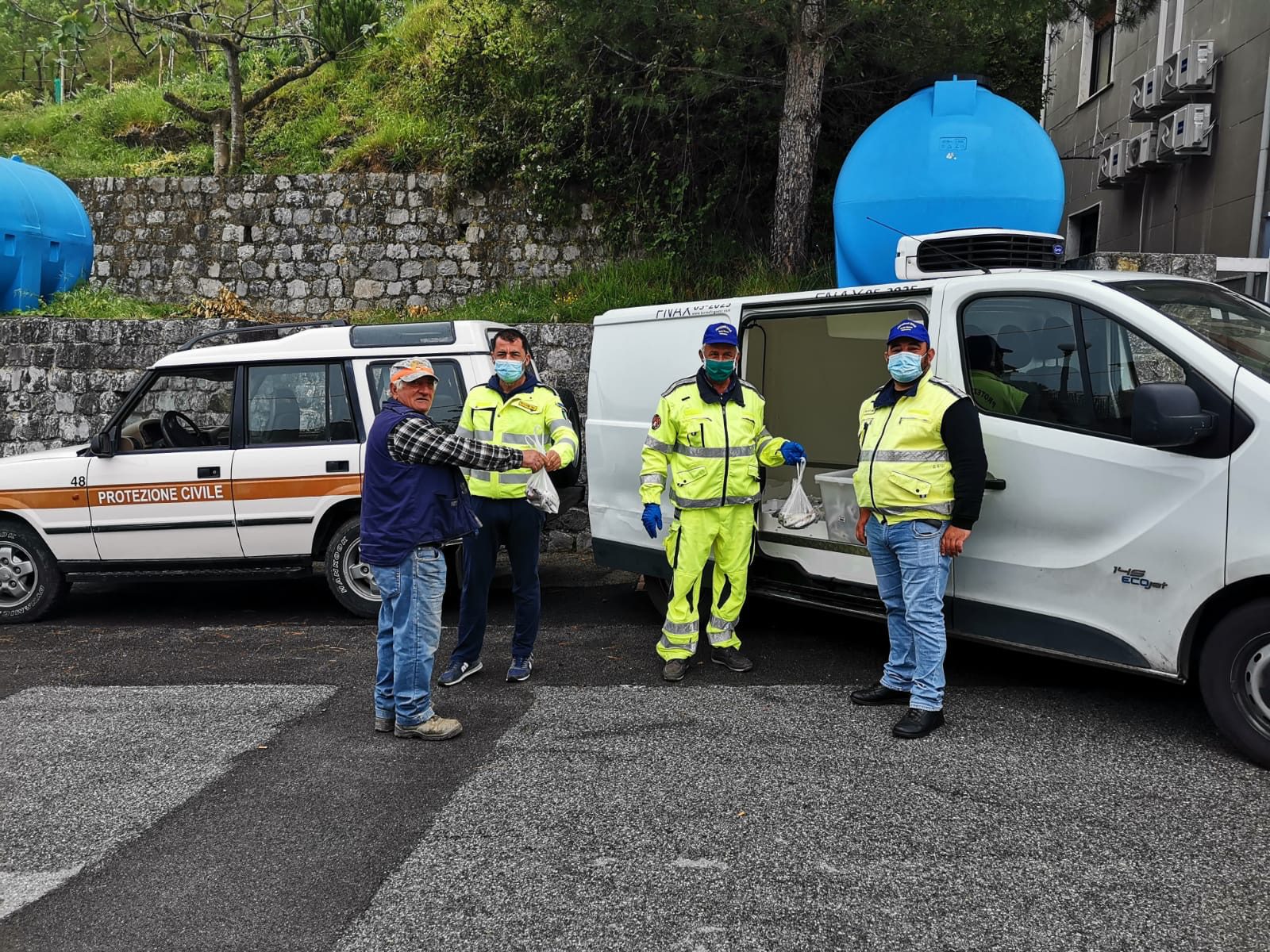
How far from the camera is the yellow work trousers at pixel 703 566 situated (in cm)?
561

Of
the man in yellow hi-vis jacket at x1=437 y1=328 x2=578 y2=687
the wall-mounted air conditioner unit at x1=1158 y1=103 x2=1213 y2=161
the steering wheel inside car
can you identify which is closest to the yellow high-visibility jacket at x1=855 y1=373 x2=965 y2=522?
the man in yellow hi-vis jacket at x1=437 y1=328 x2=578 y2=687

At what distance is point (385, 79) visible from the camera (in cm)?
1719

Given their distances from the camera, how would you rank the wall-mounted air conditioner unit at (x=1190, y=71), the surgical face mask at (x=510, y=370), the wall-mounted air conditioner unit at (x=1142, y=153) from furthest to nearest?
the wall-mounted air conditioner unit at (x=1142, y=153)
the wall-mounted air conditioner unit at (x=1190, y=71)
the surgical face mask at (x=510, y=370)

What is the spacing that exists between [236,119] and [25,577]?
990 centimetres

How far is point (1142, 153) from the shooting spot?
48.1ft

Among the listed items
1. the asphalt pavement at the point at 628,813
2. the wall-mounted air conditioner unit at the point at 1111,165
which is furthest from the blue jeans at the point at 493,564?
the wall-mounted air conditioner unit at the point at 1111,165

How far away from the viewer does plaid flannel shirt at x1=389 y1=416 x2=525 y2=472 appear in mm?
4652

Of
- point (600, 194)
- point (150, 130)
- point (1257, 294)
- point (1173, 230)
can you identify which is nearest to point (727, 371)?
point (1257, 294)

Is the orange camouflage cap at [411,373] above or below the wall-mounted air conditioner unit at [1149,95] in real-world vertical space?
below

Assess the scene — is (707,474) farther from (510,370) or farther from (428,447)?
(428,447)

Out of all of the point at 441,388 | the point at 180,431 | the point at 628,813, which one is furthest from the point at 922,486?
the point at 180,431

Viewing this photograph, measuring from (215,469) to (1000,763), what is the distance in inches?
210

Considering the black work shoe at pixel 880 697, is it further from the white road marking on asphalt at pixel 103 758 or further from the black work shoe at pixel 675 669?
the white road marking on asphalt at pixel 103 758

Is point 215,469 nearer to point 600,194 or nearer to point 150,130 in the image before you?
point 600,194
